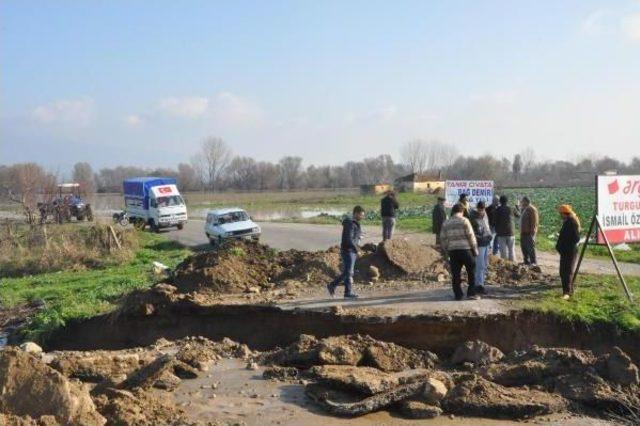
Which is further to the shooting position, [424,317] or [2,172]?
[2,172]

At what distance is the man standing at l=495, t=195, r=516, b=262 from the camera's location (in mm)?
15867

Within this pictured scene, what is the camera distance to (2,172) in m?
50.4

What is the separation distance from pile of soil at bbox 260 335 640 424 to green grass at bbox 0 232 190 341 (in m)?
6.19

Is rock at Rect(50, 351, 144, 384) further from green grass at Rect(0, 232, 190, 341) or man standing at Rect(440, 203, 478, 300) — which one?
man standing at Rect(440, 203, 478, 300)

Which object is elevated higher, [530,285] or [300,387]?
[530,285]

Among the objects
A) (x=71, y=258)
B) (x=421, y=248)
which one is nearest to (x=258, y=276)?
(x=421, y=248)

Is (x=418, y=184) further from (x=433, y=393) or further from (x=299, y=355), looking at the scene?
(x=433, y=393)

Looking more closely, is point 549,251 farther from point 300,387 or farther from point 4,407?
point 4,407

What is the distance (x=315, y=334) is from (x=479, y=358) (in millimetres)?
2969

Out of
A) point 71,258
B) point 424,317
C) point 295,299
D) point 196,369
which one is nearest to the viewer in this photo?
point 196,369

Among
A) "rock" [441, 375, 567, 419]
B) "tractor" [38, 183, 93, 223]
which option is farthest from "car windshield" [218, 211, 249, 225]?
"rock" [441, 375, 567, 419]

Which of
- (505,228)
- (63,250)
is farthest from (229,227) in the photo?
(505,228)

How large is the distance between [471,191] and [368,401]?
12014mm

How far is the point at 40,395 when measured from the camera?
7344 mm
